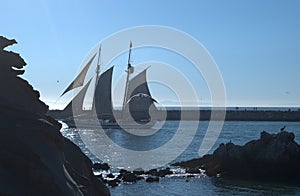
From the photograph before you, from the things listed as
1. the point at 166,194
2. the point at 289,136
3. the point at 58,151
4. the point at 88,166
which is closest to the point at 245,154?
the point at 289,136

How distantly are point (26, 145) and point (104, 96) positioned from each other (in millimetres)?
77952

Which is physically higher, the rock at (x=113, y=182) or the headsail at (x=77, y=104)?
the headsail at (x=77, y=104)

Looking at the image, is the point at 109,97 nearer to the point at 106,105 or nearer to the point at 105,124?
the point at 106,105

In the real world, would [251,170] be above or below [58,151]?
below

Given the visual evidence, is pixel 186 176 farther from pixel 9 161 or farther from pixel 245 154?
pixel 9 161

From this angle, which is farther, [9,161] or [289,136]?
[289,136]

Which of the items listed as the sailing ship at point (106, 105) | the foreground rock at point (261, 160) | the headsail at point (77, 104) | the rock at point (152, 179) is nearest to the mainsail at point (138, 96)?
the sailing ship at point (106, 105)

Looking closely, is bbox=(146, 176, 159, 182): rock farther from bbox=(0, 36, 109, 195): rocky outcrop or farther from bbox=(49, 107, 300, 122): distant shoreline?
bbox=(49, 107, 300, 122): distant shoreline

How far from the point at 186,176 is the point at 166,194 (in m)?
6.07

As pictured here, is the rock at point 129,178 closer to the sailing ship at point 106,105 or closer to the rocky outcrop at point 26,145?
the rocky outcrop at point 26,145

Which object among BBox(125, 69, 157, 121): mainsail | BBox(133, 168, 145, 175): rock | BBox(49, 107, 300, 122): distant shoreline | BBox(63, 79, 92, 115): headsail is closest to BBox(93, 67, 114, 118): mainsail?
BBox(63, 79, 92, 115): headsail

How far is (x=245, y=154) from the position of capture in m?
31.3

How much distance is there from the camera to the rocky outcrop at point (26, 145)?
9.33m

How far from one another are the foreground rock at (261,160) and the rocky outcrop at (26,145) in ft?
60.3
